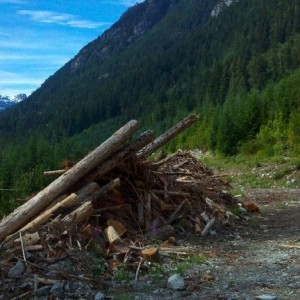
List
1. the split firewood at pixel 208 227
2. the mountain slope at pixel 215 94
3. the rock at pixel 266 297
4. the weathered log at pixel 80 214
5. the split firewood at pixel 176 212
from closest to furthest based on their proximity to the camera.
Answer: the rock at pixel 266 297 → the weathered log at pixel 80 214 → the split firewood at pixel 208 227 → the split firewood at pixel 176 212 → the mountain slope at pixel 215 94

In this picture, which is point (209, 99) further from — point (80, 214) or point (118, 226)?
point (80, 214)

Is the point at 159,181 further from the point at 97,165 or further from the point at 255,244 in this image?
the point at 255,244

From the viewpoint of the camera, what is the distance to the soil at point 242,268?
20.3 feet

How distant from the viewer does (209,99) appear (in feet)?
369

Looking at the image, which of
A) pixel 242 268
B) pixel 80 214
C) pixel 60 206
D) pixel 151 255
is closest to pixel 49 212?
pixel 60 206

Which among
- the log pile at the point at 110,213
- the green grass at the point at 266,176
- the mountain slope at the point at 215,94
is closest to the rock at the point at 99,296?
the log pile at the point at 110,213

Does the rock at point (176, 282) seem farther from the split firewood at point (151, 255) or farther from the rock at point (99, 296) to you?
the rock at point (99, 296)

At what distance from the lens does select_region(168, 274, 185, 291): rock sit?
643 cm

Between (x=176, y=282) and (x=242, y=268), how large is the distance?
1.22 metres

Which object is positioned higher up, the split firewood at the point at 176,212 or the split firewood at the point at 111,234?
the split firewood at the point at 111,234

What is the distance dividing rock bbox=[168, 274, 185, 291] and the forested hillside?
8.36 metres

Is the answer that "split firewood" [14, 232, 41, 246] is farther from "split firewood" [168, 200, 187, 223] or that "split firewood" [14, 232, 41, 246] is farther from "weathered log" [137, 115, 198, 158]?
"weathered log" [137, 115, 198, 158]

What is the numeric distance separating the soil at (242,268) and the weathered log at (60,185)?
87.0 inches

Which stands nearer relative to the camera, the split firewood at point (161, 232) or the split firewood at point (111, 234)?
the split firewood at point (111, 234)
